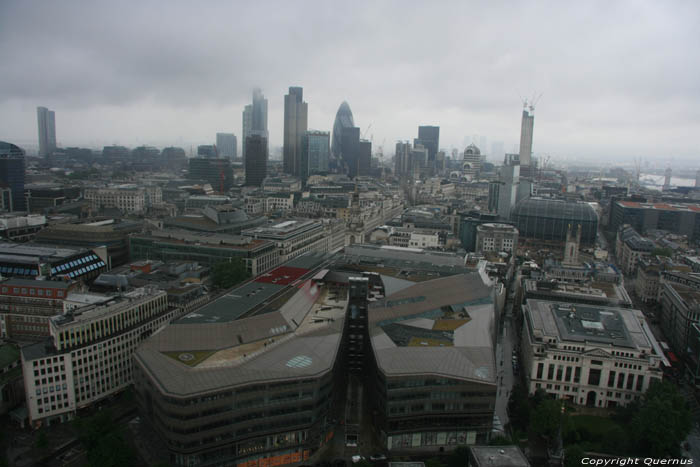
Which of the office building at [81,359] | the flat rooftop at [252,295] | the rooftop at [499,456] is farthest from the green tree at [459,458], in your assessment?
the office building at [81,359]

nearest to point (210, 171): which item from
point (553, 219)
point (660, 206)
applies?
point (553, 219)

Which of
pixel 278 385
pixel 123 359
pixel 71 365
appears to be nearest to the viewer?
pixel 278 385

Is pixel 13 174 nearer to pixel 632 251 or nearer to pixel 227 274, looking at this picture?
pixel 227 274

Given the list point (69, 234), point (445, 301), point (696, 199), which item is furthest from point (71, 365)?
point (696, 199)

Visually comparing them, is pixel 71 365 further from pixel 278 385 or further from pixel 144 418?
pixel 278 385

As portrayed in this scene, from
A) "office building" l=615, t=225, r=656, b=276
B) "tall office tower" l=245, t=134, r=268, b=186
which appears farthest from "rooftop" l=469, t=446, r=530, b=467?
"tall office tower" l=245, t=134, r=268, b=186

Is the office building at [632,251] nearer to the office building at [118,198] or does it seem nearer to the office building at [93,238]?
the office building at [93,238]
